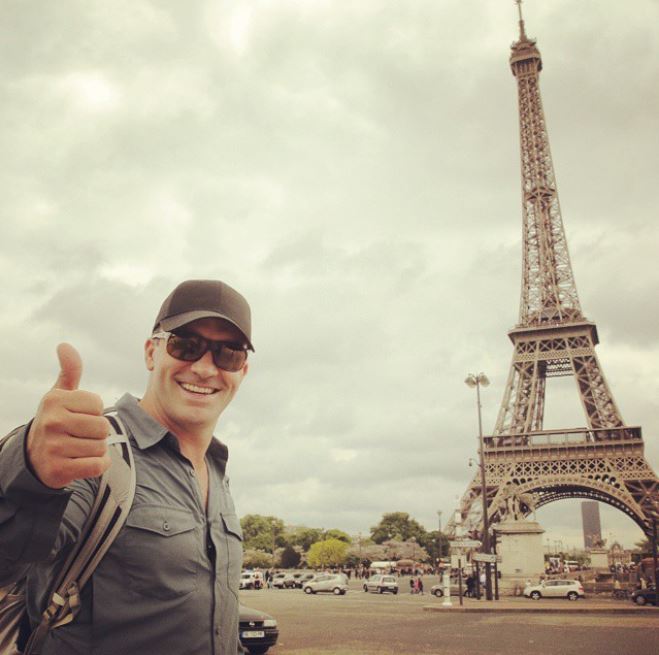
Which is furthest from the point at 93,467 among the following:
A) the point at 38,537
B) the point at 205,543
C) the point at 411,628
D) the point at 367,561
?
the point at 367,561

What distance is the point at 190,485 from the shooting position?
2.33 metres

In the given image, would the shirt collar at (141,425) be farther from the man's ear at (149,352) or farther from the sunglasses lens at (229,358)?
the sunglasses lens at (229,358)

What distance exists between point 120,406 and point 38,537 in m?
0.98

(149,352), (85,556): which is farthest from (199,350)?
(85,556)

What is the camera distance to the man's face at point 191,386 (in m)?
2.47

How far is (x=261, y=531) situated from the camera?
123500 mm

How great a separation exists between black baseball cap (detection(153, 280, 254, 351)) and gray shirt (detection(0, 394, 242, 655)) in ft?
1.17

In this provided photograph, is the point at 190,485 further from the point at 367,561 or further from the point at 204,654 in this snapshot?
the point at 367,561

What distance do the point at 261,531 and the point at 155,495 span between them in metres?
128

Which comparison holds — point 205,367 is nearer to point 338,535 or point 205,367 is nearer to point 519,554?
point 519,554

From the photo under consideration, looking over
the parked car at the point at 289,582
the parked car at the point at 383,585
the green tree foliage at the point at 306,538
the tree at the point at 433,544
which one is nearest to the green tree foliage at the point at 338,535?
the green tree foliage at the point at 306,538

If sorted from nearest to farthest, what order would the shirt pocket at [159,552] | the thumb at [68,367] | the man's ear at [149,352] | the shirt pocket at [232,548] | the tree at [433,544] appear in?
the thumb at [68,367]
the shirt pocket at [159,552]
the shirt pocket at [232,548]
the man's ear at [149,352]
the tree at [433,544]

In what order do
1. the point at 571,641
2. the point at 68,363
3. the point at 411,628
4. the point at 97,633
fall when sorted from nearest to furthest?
the point at 68,363 → the point at 97,633 → the point at 571,641 → the point at 411,628

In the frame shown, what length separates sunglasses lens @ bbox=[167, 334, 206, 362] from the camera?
97.1 inches
